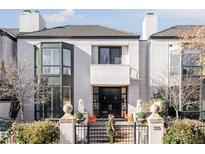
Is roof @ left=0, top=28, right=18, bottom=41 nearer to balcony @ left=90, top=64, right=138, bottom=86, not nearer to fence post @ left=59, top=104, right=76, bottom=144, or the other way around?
balcony @ left=90, top=64, right=138, bottom=86

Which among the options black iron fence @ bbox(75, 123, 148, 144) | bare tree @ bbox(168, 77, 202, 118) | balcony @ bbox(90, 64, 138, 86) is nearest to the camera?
black iron fence @ bbox(75, 123, 148, 144)

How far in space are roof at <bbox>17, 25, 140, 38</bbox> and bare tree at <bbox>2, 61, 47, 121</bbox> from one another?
1.53 m

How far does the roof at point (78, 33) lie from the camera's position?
13203 mm

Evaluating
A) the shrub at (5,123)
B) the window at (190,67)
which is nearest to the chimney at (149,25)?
the window at (190,67)

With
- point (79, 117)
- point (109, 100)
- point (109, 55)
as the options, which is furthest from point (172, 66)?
point (79, 117)

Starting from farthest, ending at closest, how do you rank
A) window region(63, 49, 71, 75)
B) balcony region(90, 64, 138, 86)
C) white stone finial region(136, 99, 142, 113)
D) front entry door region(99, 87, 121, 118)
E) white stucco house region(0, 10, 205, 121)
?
front entry door region(99, 87, 121, 118) < window region(63, 49, 71, 75) < balcony region(90, 64, 138, 86) < white stucco house region(0, 10, 205, 121) < white stone finial region(136, 99, 142, 113)

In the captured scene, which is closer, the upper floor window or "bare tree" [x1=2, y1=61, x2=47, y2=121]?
"bare tree" [x1=2, y1=61, x2=47, y2=121]

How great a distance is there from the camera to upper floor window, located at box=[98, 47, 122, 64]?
13.6 metres

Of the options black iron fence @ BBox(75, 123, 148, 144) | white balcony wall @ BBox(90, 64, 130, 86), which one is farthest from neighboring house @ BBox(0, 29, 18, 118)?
black iron fence @ BBox(75, 123, 148, 144)

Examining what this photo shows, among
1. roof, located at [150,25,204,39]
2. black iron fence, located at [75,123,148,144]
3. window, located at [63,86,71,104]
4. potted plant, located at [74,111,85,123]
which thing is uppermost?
roof, located at [150,25,204,39]

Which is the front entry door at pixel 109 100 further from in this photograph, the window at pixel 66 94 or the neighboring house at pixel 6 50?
the neighboring house at pixel 6 50

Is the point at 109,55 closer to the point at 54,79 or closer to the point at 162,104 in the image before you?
the point at 54,79

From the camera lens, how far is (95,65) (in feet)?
42.8
